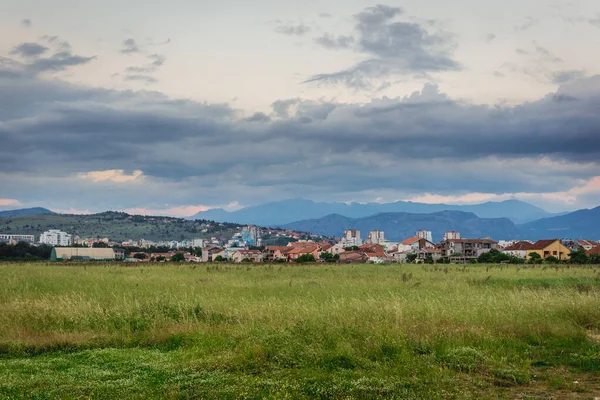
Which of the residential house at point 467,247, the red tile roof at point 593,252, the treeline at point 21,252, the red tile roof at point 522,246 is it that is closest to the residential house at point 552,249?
the red tile roof at point 522,246

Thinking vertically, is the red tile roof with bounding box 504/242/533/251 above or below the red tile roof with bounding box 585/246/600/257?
above

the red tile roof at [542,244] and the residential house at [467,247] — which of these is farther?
the residential house at [467,247]

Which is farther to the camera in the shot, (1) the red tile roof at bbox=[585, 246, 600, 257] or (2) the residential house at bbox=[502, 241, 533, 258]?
(2) the residential house at bbox=[502, 241, 533, 258]

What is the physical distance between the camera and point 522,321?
1777 centimetres

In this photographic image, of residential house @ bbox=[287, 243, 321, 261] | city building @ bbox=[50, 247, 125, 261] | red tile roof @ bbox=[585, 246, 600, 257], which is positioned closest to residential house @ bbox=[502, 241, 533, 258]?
red tile roof @ bbox=[585, 246, 600, 257]

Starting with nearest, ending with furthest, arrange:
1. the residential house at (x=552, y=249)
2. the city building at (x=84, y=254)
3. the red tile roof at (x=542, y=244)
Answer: the city building at (x=84, y=254)
the residential house at (x=552, y=249)
the red tile roof at (x=542, y=244)

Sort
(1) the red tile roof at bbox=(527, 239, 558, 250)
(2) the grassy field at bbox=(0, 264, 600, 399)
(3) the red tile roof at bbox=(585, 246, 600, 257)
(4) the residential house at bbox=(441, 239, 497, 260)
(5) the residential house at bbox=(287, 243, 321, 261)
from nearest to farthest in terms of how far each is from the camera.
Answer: (2) the grassy field at bbox=(0, 264, 600, 399), (3) the red tile roof at bbox=(585, 246, 600, 257), (1) the red tile roof at bbox=(527, 239, 558, 250), (4) the residential house at bbox=(441, 239, 497, 260), (5) the residential house at bbox=(287, 243, 321, 261)

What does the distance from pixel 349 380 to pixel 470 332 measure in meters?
5.31

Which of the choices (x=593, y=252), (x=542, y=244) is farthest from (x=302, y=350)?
(x=542, y=244)

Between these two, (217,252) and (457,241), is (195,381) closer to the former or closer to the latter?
(457,241)

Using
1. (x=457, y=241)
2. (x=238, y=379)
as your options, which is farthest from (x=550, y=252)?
(x=238, y=379)

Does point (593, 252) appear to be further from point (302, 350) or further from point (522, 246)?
point (302, 350)

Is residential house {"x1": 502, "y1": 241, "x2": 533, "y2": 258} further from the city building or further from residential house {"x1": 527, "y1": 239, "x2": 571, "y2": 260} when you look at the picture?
the city building

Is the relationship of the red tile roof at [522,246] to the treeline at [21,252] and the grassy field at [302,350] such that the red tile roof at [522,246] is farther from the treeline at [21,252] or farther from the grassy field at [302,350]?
the grassy field at [302,350]
